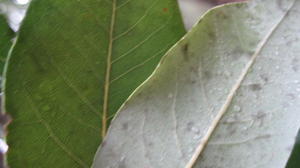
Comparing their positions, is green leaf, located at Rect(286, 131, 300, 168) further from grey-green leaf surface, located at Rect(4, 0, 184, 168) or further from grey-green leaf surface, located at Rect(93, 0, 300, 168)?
grey-green leaf surface, located at Rect(4, 0, 184, 168)

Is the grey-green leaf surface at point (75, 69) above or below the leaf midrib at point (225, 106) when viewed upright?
above

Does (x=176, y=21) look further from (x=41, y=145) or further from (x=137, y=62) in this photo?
(x=41, y=145)

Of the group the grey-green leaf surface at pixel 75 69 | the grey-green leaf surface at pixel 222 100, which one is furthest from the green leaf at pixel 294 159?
the grey-green leaf surface at pixel 75 69

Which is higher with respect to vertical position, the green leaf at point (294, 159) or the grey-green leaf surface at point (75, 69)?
the grey-green leaf surface at point (75, 69)

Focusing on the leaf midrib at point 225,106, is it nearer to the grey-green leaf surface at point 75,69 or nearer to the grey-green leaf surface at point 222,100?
the grey-green leaf surface at point 222,100

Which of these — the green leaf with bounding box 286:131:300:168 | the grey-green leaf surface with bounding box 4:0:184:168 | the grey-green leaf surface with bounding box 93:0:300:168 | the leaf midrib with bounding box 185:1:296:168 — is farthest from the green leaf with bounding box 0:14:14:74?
the green leaf with bounding box 286:131:300:168

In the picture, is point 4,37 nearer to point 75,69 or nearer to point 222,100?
point 75,69

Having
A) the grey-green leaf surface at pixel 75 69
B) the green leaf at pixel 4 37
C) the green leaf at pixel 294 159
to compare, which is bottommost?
the green leaf at pixel 294 159

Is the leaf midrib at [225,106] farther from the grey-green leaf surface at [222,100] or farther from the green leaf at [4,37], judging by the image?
the green leaf at [4,37]
